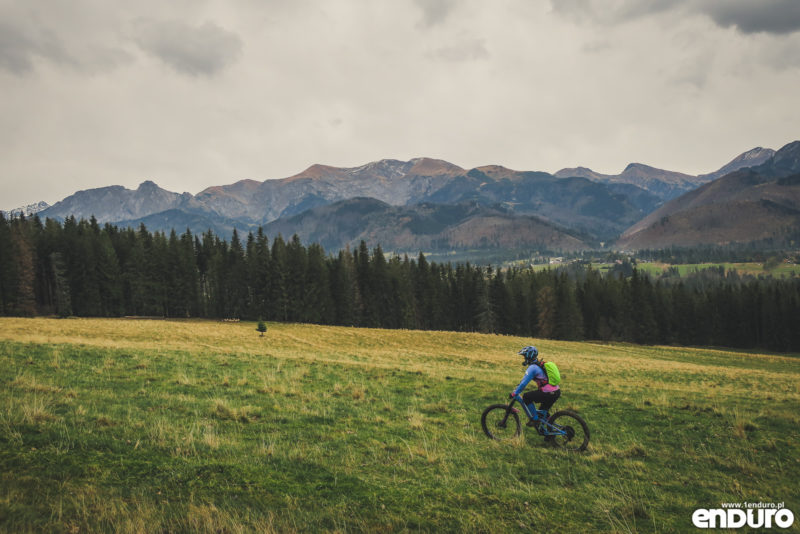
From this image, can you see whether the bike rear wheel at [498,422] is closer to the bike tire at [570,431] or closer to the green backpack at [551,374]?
the bike tire at [570,431]

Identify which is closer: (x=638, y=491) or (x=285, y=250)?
(x=638, y=491)

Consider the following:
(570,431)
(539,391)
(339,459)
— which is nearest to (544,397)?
(539,391)

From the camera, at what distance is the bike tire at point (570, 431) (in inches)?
418

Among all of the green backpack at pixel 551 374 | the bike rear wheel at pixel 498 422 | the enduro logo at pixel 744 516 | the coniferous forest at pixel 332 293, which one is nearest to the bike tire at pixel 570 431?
the green backpack at pixel 551 374

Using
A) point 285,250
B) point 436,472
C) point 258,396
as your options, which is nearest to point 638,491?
point 436,472

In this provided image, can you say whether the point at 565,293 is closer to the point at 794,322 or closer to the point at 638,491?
the point at 794,322

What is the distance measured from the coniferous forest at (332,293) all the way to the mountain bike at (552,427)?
72.0 meters

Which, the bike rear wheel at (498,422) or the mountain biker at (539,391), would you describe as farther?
the bike rear wheel at (498,422)

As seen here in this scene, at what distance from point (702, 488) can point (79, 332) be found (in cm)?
4561

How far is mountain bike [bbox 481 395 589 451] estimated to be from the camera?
10766 mm

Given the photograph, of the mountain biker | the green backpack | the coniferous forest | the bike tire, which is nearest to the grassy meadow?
the bike tire

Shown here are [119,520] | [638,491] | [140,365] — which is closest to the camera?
[119,520]

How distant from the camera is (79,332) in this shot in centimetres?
3578

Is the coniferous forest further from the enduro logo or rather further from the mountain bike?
the enduro logo
